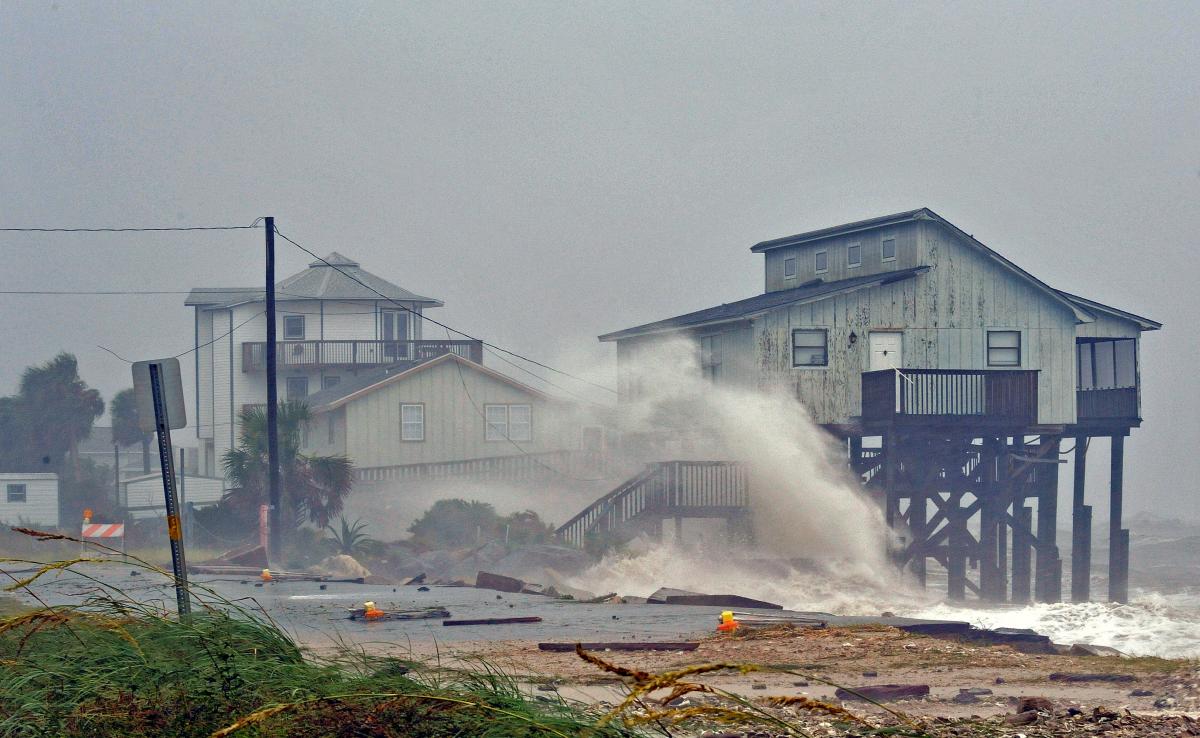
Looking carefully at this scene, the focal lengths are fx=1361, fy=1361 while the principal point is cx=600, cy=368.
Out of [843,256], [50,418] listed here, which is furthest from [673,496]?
[50,418]

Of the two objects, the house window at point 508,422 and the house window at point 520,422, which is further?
the house window at point 520,422

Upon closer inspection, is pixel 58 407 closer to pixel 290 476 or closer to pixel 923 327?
pixel 290 476

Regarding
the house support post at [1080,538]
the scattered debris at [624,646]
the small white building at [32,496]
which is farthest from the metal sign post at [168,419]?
the small white building at [32,496]

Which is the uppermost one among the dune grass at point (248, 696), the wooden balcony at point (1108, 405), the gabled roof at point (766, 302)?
the gabled roof at point (766, 302)

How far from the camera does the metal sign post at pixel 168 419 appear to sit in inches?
427

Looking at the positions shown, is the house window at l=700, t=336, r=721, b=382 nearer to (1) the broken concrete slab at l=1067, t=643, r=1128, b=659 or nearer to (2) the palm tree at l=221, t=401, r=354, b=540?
(2) the palm tree at l=221, t=401, r=354, b=540

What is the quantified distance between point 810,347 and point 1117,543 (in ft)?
39.1

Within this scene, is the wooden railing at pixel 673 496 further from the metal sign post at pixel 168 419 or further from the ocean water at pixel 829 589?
the metal sign post at pixel 168 419

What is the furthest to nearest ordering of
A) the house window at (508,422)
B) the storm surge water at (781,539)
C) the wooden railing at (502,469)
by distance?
the house window at (508,422) → the wooden railing at (502,469) → the storm surge water at (781,539)

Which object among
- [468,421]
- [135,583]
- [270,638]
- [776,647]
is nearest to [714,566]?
[135,583]

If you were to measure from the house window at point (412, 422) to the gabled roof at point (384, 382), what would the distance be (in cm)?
117

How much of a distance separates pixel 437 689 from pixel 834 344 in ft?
97.3

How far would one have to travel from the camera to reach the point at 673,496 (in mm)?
34469

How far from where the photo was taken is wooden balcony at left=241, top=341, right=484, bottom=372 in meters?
57.9
